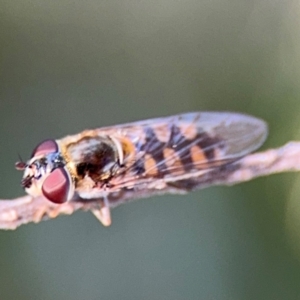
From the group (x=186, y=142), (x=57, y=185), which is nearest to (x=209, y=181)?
(x=186, y=142)

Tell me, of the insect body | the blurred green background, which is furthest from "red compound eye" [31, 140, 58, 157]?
the blurred green background

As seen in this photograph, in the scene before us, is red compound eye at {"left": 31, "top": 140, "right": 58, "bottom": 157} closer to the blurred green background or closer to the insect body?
the insect body

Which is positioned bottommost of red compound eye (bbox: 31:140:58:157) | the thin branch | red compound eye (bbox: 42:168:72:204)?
the thin branch

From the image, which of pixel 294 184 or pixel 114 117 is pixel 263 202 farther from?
pixel 114 117

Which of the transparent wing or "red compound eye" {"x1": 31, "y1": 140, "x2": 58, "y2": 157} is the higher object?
"red compound eye" {"x1": 31, "y1": 140, "x2": 58, "y2": 157}

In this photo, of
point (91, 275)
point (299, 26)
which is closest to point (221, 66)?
point (299, 26)

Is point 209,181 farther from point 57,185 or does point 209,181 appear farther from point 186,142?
point 57,185

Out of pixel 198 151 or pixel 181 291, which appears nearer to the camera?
pixel 198 151
